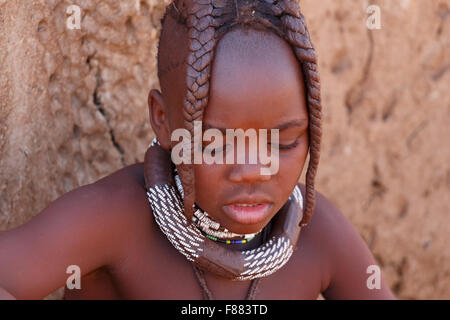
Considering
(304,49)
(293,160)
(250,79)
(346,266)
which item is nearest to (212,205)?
(293,160)

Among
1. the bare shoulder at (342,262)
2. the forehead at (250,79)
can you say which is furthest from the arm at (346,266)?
the forehead at (250,79)

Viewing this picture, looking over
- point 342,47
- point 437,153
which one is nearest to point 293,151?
point 342,47

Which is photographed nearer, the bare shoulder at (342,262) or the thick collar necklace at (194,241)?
the thick collar necklace at (194,241)

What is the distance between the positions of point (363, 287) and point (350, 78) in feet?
3.39

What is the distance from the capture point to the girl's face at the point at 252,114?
1.46 meters

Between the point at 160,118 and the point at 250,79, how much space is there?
31 cm

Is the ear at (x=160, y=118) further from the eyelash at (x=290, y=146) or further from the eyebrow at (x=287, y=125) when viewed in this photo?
the eyelash at (x=290, y=146)

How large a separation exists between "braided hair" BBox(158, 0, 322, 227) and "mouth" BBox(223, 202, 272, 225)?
96mm

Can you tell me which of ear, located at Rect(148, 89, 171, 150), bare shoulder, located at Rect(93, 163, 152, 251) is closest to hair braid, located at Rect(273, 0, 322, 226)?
ear, located at Rect(148, 89, 171, 150)

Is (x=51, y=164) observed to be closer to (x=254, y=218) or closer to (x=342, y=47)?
(x=254, y=218)

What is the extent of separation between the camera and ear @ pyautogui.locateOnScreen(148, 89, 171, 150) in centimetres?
164

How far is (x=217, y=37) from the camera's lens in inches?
58.1

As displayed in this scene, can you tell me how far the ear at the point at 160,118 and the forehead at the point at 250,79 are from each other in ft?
0.64
